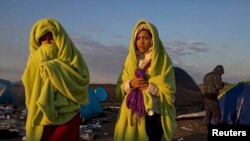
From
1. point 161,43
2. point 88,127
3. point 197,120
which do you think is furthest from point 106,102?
point 161,43

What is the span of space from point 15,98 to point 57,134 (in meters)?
14.4

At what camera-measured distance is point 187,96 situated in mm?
14195

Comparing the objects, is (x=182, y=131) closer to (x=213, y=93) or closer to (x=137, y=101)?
(x=213, y=93)

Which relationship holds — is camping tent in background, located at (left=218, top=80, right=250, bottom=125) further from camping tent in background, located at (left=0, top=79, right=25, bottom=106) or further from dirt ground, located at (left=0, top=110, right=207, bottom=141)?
camping tent in background, located at (left=0, top=79, right=25, bottom=106)

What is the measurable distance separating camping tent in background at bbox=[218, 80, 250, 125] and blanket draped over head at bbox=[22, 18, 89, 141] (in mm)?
6912

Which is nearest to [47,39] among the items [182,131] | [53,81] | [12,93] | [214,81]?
[53,81]

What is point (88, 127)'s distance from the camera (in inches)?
431

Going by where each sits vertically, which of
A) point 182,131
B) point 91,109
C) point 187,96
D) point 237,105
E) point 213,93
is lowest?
point 182,131

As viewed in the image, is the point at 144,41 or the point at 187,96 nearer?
the point at 144,41

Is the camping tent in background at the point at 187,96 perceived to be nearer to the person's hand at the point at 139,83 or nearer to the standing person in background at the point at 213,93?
the standing person in background at the point at 213,93

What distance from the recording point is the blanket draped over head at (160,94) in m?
4.91

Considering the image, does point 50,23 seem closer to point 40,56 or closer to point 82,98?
point 40,56

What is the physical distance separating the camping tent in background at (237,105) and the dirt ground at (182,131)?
0.74m

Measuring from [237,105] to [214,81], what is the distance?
3.32 feet
